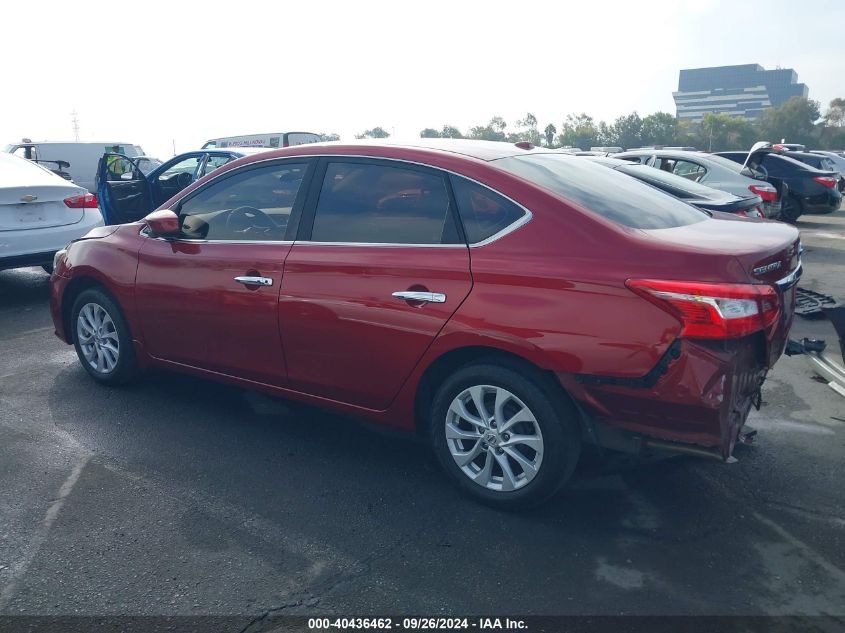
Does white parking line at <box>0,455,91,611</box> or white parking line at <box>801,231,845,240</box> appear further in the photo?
white parking line at <box>801,231,845,240</box>

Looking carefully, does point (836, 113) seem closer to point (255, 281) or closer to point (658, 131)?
point (658, 131)

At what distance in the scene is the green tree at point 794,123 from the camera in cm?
9544

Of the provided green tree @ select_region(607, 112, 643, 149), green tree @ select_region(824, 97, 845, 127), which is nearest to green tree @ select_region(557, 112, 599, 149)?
green tree @ select_region(607, 112, 643, 149)

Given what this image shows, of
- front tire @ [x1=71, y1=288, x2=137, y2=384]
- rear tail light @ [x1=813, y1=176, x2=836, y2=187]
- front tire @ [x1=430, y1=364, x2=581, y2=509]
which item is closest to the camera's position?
front tire @ [x1=430, y1=364, x2=581, y2=509]

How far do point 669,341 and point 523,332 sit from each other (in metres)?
0.62

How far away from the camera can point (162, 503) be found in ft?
12.3

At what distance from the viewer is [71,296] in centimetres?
555

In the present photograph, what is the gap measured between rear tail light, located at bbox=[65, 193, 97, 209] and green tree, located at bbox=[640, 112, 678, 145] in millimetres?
81687

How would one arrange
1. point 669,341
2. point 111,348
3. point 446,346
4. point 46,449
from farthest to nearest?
point 111,348, point 46,449, point 446,346, point 669,341

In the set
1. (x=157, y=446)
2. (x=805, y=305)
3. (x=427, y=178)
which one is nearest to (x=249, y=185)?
(x=427, y=178)

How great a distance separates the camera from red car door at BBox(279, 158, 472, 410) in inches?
145

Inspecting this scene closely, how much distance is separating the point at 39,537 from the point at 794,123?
4218 inches

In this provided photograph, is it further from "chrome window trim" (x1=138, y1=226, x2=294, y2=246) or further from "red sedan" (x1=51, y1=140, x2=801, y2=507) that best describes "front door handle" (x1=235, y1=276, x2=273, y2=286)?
"chrome window trim" (x1=138, y1=226, x2=294, y2=246)

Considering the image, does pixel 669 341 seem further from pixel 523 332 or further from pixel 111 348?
pixel 111 348
